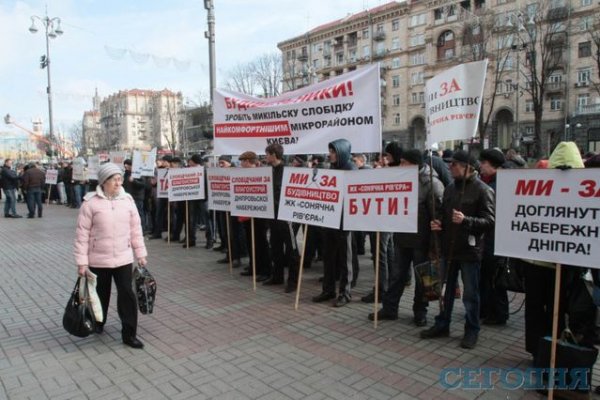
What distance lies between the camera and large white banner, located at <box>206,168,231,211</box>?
8.20m

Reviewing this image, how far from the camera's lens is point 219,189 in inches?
329

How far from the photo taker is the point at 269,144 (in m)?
7.31

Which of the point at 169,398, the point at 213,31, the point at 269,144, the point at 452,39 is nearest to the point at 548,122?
the point at 452,39

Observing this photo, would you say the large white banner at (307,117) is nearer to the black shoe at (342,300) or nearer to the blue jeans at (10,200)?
the black shoe at (342,300)

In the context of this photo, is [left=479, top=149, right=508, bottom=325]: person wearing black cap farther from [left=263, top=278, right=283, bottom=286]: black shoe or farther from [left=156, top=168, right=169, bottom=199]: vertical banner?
[left=156, top=168, right=169, bottom=199]: vertical banner

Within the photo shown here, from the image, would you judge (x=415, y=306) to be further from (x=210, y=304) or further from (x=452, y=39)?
(x=452, y=39)

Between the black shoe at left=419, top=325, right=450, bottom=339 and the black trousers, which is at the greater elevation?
the black trousers

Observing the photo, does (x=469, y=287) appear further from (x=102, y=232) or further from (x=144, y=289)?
(x=102, y=232)

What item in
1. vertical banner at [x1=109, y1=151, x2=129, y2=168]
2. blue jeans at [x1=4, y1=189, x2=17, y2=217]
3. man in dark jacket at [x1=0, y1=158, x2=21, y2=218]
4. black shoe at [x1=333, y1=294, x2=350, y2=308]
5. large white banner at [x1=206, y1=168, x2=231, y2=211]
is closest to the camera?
black shoe at [x1=333, y1=294, x2=350, y2=308]

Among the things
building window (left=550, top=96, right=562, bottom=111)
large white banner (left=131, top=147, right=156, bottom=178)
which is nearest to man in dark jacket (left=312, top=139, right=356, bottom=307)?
large white banner (left=131, top=147, right=156, bottom=178)

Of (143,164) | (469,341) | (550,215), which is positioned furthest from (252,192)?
(143,164)

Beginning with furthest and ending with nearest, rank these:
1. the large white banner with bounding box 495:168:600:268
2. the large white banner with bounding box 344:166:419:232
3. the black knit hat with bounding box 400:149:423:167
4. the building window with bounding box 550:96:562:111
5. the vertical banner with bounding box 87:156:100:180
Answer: the building window with bounding box 550:96:562:111 < the vertical banner with bounding box 87:156:100:180 < the black knit hat with bounding box 400:149:423:167 < the large white banner with bounding box 344:166:419:232 < the large white banner with bounding box 495:168:600:268

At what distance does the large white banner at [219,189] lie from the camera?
8.20 m

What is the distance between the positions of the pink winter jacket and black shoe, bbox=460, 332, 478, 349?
351 cm
